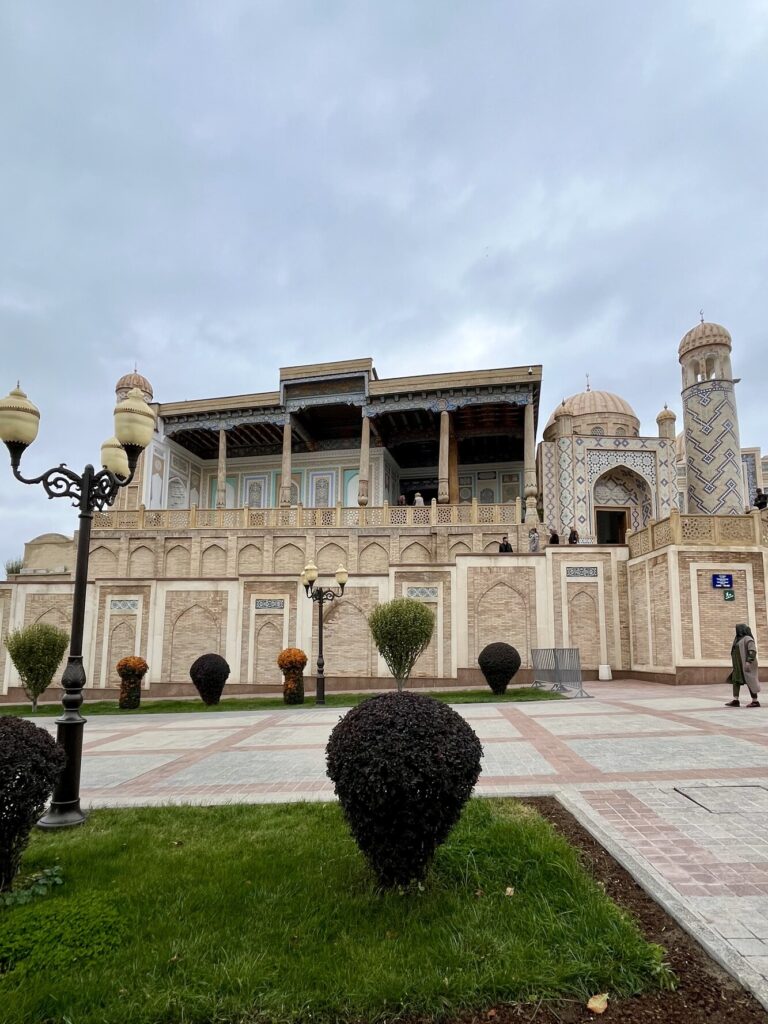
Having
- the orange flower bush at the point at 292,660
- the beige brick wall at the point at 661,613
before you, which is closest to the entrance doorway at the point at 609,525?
the beige brick wall at the point at 661,613

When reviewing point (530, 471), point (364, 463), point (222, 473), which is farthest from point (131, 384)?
point (530, 471)

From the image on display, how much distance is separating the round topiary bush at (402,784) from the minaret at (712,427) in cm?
2003

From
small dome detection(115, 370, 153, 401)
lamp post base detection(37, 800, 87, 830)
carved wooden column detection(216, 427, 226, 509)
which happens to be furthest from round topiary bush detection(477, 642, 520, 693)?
small dome detection(115, 370, 153, 401)

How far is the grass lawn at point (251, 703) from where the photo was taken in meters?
14.5

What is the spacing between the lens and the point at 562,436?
86.5 feet

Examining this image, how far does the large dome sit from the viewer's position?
28328 millimetres

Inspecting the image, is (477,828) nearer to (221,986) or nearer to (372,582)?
(221,986)

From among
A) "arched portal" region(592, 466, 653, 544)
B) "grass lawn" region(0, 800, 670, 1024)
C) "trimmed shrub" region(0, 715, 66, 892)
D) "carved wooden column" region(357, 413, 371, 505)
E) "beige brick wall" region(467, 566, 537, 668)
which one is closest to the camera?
"grass lawn" region(0, 800, 670, 1024)

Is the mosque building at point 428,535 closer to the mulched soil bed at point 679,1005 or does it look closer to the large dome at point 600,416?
the large dome at point 600,416

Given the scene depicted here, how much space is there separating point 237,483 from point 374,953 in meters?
31.7

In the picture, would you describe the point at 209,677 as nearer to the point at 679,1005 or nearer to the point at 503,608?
the point at 503,608

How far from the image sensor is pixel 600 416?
93.9ft

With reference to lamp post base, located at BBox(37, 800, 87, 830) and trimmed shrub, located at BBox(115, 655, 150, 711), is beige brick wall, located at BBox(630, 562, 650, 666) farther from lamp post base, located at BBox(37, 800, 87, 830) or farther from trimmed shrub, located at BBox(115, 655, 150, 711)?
lamp post base, located at BBox(37, 800, 87, 830)

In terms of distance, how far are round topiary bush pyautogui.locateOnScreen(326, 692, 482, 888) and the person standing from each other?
9195mm
